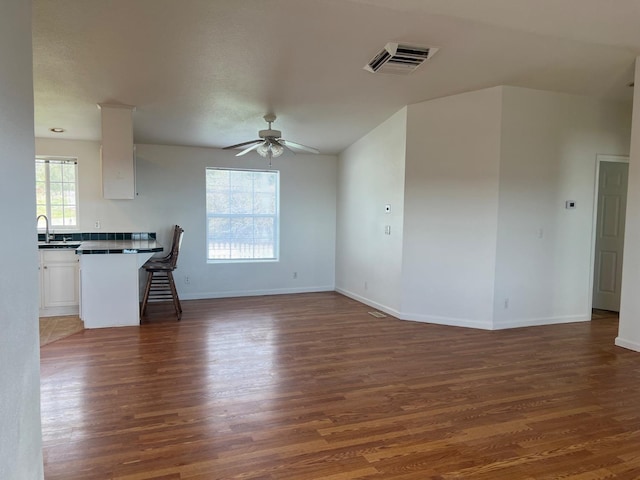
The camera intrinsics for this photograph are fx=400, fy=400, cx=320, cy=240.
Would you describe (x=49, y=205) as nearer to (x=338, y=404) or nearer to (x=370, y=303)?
(x=370, y=303)


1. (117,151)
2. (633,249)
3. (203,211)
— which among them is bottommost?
(633,249)

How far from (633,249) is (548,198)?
41.6 inches

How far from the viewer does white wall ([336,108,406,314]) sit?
5.02m

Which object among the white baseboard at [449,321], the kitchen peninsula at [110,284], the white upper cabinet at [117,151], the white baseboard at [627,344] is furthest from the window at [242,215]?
the white baseboard at [627,344]

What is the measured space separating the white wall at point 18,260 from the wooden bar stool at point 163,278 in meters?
3.44

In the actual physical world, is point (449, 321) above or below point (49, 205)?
below

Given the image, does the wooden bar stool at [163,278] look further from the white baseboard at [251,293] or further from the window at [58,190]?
the window at [58,190]

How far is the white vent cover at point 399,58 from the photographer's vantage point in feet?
11.1

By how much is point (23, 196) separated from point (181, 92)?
3.03 metres

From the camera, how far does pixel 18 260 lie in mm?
1375

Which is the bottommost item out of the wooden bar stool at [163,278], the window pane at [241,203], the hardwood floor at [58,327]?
the hardwood floor at [58,327]

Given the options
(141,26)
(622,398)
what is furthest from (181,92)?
(622,398)

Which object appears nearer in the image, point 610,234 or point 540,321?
point 540,321

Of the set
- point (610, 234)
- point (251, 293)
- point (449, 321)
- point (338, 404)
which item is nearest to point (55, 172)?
Answer: point (251, 293)
